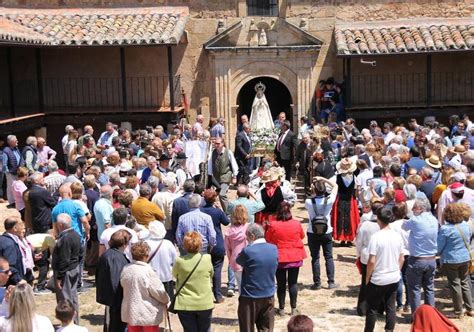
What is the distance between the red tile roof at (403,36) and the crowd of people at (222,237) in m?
5.27

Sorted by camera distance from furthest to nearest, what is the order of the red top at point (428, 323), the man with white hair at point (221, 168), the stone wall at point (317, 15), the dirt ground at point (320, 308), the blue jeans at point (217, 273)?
the stone wall at point (317, 15) → the man with white hair at point (221, 168) → the blue jeans at point (217, 273) → the dirt ground at point (320, 308) → the red top at point (428, 323)

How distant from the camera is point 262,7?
2273 centimetres

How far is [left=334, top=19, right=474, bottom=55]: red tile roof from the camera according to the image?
69.0 ft

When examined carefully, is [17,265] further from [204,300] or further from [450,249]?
[450,249]

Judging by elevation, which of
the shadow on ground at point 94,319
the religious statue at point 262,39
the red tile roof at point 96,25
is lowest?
the shadow on ground at point 94,319

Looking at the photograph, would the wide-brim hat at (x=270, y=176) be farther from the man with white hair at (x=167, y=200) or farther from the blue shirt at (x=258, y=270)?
the blue shirt at (x=258, y=270)

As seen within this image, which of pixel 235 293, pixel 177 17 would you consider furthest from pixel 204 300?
pixel 177 17

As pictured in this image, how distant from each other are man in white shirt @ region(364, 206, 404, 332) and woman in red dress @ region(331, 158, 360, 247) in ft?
15.2

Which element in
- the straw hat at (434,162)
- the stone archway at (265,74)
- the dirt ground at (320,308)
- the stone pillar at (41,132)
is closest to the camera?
the dirt ground at (320,308)

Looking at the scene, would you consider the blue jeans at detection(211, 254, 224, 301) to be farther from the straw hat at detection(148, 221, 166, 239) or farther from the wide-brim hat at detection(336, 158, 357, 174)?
the wide-brim hat at detection(336, 158, 357, 174)

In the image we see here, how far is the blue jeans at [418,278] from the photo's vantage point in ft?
34.0

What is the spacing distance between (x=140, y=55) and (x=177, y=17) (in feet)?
5.01

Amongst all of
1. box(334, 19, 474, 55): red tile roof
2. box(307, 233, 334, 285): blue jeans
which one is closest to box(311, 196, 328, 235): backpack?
box(307, 233, 334, 285): blue jeans

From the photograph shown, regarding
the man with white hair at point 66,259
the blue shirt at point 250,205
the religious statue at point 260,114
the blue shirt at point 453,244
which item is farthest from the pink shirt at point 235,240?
the religious statue at point 260,114
